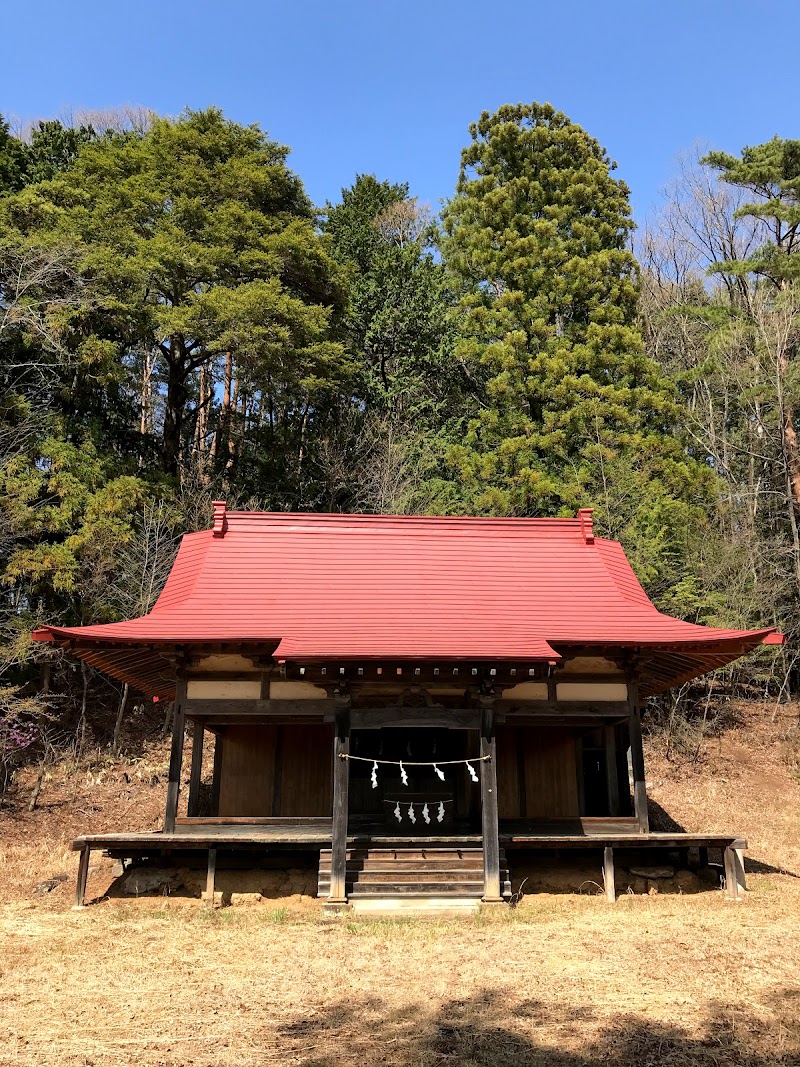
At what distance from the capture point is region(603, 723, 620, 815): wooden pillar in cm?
1272

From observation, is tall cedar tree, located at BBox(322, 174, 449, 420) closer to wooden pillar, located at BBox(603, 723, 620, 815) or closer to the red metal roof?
the red metal roof

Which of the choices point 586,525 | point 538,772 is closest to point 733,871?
point 538,772

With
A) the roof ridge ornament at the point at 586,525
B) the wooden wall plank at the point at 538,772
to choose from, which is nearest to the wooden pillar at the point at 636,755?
the wooden wall plank at the point at 538,772

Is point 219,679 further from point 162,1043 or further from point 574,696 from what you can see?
point 162,1043

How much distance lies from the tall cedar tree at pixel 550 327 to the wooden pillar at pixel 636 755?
30.1ft

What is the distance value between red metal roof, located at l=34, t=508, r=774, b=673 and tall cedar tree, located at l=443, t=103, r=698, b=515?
6.74 m

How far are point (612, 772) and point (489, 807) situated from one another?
3.73 m

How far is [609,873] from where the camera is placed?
10.5m

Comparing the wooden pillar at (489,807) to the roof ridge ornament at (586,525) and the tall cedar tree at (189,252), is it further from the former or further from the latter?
the tall cedar tree at (189,252)

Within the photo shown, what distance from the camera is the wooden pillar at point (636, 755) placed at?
35.8 feet

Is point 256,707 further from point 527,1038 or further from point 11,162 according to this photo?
point 11,162

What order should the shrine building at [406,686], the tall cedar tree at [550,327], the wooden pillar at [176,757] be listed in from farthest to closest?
the tall cedar tree at [550,327] < the wooden pillar at [176,757] < the shrine building at [406,686]

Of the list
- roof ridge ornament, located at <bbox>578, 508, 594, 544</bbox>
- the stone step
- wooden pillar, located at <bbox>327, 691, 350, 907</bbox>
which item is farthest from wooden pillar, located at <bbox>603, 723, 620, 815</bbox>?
wooden pillar, located at <bbox>327, 691, 350, 907</bbox>

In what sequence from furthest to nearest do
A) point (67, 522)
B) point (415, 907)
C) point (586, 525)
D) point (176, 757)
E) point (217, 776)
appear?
point (67, 522), point (586, 525), point (217, 776), point (176, 757), point (415, 907)
